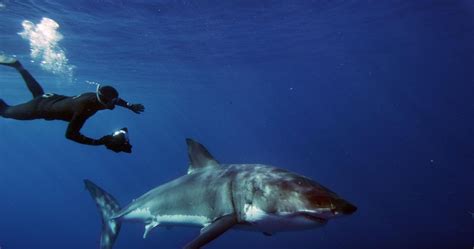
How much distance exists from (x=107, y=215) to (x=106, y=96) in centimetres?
420

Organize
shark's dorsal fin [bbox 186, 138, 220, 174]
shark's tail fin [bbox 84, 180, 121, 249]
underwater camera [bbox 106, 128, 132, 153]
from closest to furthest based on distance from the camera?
underwater camera [bbox 106, 128, 132, 153] → shark's dorsal fin [bbox 186, 138, 220, 174] → shark's tail fin [bbox 84, 180, 121, 249]

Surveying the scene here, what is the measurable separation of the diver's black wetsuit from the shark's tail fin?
2.58 m

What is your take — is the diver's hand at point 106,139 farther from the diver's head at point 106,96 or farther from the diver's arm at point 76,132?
the diver's head at point 106,96

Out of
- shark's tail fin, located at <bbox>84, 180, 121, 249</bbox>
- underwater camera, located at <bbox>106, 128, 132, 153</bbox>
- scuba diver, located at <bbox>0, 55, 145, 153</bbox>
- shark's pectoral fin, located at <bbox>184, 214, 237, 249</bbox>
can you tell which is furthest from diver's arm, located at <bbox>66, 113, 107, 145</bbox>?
shark's tail fin, located at <bbox>84, 180, 121, 249</bbox>

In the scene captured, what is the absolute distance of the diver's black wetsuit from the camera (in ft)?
21.8

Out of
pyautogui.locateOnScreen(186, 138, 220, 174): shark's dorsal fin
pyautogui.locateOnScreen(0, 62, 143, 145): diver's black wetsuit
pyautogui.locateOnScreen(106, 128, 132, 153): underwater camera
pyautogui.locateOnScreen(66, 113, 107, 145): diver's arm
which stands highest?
pyautogui.locateOnScreen(0, 62, 143, 145): diver's black wetsuit

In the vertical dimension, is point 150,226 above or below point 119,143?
below

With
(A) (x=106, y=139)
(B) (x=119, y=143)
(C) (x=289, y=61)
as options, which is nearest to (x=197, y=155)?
(B) (x=119, y=143)

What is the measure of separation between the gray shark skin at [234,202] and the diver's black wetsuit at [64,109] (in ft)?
6.08

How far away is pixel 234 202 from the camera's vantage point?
19.3 feet

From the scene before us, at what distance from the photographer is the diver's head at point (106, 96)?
6.64m

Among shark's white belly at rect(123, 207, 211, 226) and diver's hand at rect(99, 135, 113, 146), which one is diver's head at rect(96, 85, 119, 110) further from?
shark's white belly at rect(123, 207, 211, 226)

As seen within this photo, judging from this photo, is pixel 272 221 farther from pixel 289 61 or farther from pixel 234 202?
pixel 289 61

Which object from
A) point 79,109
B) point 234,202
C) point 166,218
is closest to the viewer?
point 234,202
